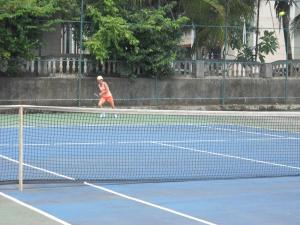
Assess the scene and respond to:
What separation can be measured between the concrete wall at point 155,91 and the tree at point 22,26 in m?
0.88

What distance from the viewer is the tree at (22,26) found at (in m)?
23.8

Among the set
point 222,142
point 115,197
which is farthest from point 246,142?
point 115,197

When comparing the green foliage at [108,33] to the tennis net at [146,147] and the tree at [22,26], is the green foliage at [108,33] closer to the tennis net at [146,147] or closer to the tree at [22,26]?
the tree at [22,26]

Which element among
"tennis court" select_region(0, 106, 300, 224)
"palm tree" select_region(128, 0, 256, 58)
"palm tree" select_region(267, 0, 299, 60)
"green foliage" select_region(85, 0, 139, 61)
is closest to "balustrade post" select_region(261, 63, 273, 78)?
"palm tree" select_region(128, 0, 256, 58)

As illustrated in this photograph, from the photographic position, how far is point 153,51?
2622 centimetres

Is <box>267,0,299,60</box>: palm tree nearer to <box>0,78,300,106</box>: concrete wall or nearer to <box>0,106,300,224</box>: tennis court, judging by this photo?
<box>0,78,300,106</box>: concrete wall

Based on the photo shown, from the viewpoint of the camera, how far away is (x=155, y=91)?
86.6 ft

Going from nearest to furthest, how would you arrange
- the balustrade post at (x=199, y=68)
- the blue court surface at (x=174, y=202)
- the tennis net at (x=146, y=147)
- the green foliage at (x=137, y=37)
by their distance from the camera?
the blue court surface at (x=174, y=202), the tennis net at (x=146, y=147), the green foliage at (x=137, y=37), the balustrade post at (x=199, y=68)

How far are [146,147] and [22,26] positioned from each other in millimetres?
11952

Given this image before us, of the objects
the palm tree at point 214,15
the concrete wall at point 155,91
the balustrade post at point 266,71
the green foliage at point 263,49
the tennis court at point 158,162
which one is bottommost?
the tennis court at point 158,162

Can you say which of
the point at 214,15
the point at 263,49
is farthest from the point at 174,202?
the point at 263,49

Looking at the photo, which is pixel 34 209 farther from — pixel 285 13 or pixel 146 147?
pixel 285 13

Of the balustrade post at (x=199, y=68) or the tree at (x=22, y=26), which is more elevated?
the tree at (x=22, y=26)

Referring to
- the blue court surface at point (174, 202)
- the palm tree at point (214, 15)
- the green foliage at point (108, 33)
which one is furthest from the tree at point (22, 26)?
the blue court surface at point (174, 202)
